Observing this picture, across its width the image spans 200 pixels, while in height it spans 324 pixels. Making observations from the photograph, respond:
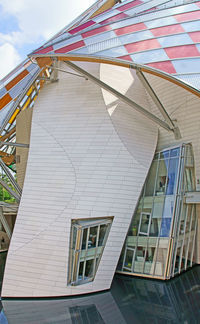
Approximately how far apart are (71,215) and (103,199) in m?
1.68

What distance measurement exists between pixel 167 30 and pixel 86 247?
10300 millimetres

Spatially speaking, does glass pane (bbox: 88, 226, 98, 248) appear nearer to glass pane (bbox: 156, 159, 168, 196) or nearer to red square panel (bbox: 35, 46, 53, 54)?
glass pane (bbox: 156, 159, 168, 196)

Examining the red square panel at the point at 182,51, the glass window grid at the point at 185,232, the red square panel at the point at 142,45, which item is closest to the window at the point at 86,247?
the glass window grid at the point at 185,232

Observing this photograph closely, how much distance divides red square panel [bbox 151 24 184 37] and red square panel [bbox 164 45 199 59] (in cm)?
141

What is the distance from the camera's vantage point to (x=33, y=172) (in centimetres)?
1393

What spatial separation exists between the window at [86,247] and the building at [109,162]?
0.05 meters

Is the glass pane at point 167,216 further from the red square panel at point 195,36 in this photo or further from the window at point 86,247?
the red square panel at point 195,36

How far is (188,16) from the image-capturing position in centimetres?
1270

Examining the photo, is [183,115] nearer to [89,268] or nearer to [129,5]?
[89,268]

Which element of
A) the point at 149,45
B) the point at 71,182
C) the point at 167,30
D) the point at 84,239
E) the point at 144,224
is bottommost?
the point at 84,239

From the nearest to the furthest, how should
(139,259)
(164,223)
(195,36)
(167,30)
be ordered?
(195,36)
(167,30)
(164,223)
(139,259)

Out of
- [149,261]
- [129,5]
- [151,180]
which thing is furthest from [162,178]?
[129,5]

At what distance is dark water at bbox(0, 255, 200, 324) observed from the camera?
9.12 meters

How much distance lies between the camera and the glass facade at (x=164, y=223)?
13.5m
